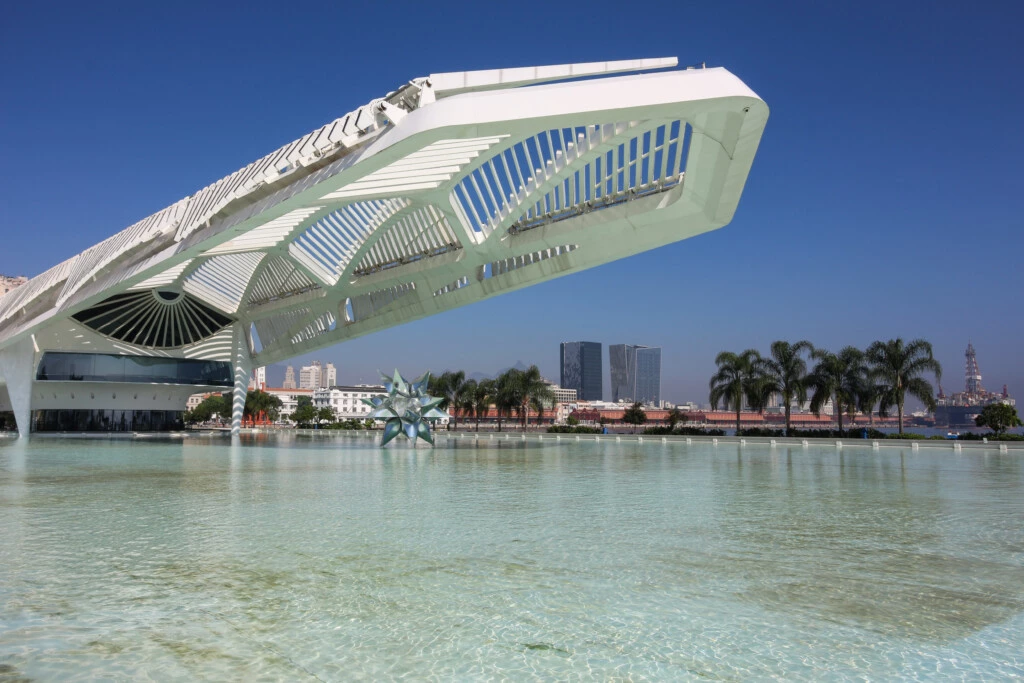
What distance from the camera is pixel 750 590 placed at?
6.28 m

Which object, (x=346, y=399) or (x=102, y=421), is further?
(x=346, y=399)

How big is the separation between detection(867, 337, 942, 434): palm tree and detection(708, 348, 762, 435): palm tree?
547 cm

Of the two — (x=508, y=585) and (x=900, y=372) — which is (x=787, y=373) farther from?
(x=508, y=585)

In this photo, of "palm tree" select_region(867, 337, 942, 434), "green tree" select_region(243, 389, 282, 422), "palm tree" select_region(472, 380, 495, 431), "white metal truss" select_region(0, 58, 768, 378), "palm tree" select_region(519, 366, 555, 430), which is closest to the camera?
"white metal truss" select_region(0, 58, 768, 378)

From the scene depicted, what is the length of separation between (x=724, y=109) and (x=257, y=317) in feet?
101

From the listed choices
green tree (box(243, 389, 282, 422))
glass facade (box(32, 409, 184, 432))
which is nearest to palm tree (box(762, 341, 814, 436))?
glass facade (box(32, 409, 184, 432))

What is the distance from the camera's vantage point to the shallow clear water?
4676 millimetres

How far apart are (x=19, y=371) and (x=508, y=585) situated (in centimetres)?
4041

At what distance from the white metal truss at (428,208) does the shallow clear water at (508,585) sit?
7273 mm

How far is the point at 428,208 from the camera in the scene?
82.6 ft

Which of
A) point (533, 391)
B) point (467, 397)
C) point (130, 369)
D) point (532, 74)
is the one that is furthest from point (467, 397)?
point (532, 74)

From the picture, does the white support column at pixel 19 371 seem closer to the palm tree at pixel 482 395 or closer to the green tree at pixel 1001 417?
the palm tree at pixel 482 395

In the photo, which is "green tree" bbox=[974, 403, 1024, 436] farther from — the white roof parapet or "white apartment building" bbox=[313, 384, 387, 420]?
"white apartment building" bbox=[313, 384, 387, 420]

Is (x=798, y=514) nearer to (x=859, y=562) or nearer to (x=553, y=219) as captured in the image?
(x=859, y=562)
